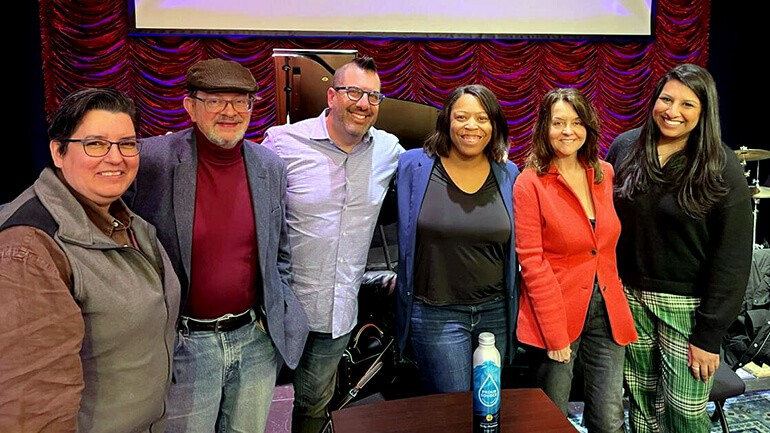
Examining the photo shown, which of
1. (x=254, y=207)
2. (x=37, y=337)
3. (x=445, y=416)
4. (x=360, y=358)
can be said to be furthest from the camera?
(x=360, y=358)

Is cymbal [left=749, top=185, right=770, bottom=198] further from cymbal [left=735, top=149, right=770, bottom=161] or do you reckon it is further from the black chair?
the black chair

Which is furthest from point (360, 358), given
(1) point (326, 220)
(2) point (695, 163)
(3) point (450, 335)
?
(2) point (695, 163)

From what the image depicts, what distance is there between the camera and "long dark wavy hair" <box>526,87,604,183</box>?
179 centimetres

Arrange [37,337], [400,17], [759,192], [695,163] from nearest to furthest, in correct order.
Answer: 1. [37,337]
2. [695,163]
3. [759,192]
4. [400,17]

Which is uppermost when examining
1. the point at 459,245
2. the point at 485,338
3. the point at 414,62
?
the point at 414,62

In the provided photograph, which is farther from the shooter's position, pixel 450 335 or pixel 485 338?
pixel 450 335

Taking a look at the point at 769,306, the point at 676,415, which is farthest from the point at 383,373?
the point at 769,306

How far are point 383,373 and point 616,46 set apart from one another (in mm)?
4800

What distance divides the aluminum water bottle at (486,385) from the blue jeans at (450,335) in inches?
19.1

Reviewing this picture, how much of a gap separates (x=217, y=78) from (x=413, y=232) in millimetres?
725

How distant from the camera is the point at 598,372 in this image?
183cm

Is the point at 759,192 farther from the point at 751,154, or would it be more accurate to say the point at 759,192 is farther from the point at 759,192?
the point at 751,154

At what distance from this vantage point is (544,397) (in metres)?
1.58

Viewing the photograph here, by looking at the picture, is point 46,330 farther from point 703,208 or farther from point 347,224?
point 703,208
